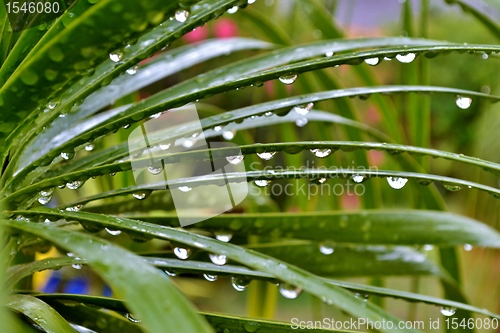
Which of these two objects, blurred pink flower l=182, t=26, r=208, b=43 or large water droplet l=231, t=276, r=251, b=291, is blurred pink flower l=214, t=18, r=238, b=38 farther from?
large water droplet l=231, t=276, r=251, b=291

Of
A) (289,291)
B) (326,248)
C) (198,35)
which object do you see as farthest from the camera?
(198,35)

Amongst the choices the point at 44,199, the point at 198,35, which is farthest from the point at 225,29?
the point at 44,199

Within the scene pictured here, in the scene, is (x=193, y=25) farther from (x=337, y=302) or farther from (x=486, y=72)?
(x=486, y=72)

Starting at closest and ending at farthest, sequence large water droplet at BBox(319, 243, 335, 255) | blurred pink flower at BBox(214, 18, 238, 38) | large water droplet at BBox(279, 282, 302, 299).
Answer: large water droplet at BBox(279, 282, 302, 299) < large water droplet at BBox(319, 243, 335, 255) < blurred pink flower at BBox(214, 18, 238, 38)

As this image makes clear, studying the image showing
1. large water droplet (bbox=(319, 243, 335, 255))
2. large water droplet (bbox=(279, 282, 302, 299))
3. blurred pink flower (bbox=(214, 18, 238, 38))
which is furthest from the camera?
blurred pink flower (bbox=(214, 18, 238, 38))

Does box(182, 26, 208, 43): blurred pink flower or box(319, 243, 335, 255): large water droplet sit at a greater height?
box(182, 26, 208, 43): blurred pink flower

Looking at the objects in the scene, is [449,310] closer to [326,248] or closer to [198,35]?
[326,248]

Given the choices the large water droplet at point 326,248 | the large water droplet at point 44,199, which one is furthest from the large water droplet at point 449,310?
Answer: the large water droplet at point 44,199

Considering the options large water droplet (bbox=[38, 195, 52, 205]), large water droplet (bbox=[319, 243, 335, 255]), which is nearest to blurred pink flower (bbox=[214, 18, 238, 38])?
large water droplet (bbox=[319, 243, 335, 255])

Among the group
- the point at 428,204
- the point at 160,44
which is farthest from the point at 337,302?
the point at 428,204

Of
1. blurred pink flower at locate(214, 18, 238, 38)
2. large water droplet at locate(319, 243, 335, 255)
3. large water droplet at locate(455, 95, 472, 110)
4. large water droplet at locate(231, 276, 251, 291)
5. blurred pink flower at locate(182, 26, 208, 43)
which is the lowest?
large water droplet at locate(231, 276, 251, 291)

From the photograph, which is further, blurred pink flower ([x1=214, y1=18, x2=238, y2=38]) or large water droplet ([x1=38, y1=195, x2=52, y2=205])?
blurred pink flower ([x1=214, y1=18, x2=238, y2=38])
